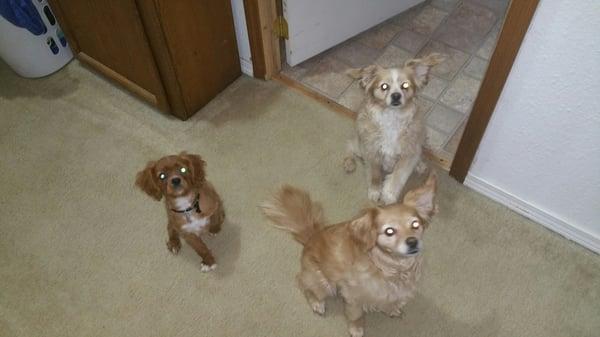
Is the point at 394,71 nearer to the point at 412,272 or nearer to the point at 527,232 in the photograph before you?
the point at 412,272

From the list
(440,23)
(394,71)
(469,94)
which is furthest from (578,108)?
(440,23)

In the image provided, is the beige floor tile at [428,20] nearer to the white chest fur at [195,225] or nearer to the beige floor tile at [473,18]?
the beige floor tile at [473,18]

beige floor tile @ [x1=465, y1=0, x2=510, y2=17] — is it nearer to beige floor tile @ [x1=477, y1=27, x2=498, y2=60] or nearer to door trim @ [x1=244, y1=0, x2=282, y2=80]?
beige floor tile @ [x1=477, y1=27, x2=498, y2=60]

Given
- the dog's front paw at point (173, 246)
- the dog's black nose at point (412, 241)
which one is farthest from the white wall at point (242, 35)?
the dog's black nose at point (412, 241)

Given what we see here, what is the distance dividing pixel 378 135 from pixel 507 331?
1072mm

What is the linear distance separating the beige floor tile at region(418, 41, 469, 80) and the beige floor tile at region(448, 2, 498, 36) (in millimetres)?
272

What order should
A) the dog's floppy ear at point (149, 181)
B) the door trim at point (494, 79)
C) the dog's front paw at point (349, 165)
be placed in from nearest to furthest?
1. the door trim at point (494, 79)
2. the dog's floppy ear at point (149, 181)
3. the dog's front paw at point (349, 165)

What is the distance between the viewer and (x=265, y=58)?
3.00 metres

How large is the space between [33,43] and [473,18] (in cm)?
309

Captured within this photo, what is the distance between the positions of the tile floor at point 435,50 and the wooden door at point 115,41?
0.94 meters

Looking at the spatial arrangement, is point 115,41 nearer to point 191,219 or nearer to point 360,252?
point 191,219

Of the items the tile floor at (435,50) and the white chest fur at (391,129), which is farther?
the tile floor at (435,50)

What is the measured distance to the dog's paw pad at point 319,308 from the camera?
212 cm

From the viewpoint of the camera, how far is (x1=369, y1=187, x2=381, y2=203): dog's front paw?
98.6 inches
